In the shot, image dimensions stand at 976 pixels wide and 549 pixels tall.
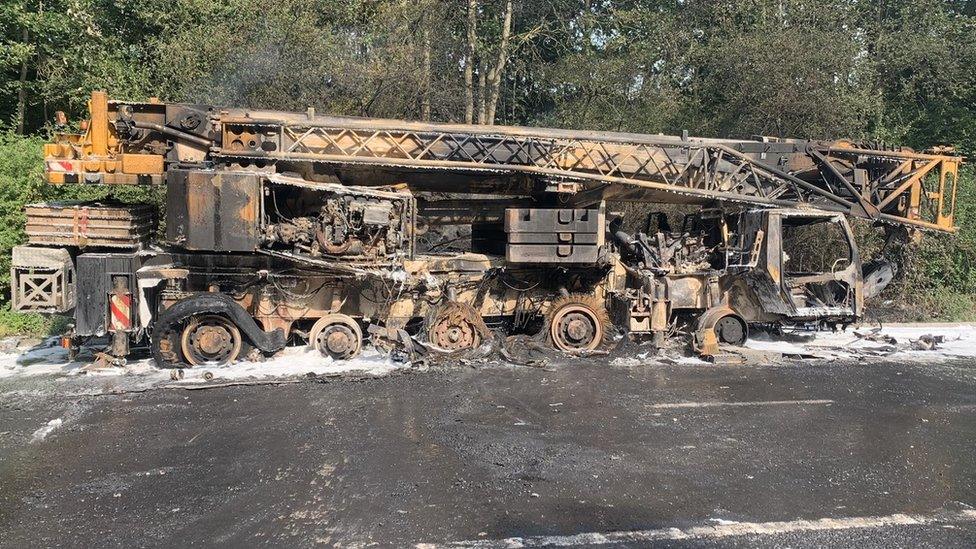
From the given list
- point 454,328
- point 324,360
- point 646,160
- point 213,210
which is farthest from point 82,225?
point 646,160

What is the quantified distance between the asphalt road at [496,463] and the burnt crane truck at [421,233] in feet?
4.47

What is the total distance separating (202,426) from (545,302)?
17.4ft

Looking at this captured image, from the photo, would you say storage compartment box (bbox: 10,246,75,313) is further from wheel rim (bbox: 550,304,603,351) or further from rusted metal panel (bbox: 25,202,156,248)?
wheel rim (bbox: 550,304,603,351)

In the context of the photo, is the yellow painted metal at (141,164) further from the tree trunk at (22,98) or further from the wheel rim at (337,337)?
the tree trunk at (22,98)

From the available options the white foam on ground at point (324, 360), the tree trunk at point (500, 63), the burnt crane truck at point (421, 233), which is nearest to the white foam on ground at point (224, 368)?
the white foam on ground at point (324, 360)

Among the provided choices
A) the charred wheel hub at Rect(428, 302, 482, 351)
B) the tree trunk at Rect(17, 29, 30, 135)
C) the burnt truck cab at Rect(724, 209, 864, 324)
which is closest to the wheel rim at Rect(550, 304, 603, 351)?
the charred wheel hub at Rect(428, 302, 482, 351)

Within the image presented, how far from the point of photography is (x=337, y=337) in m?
9.39

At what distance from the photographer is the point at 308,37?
14398 mm

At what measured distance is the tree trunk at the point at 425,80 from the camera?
51.8ft

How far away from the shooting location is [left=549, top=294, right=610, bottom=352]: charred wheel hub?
10.2m

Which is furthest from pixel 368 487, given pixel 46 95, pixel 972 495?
pixel 46 95

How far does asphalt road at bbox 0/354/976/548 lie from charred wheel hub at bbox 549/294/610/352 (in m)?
1.74

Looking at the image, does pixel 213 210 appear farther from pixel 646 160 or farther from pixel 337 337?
pixel 646 160

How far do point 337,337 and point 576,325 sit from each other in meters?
3.35
